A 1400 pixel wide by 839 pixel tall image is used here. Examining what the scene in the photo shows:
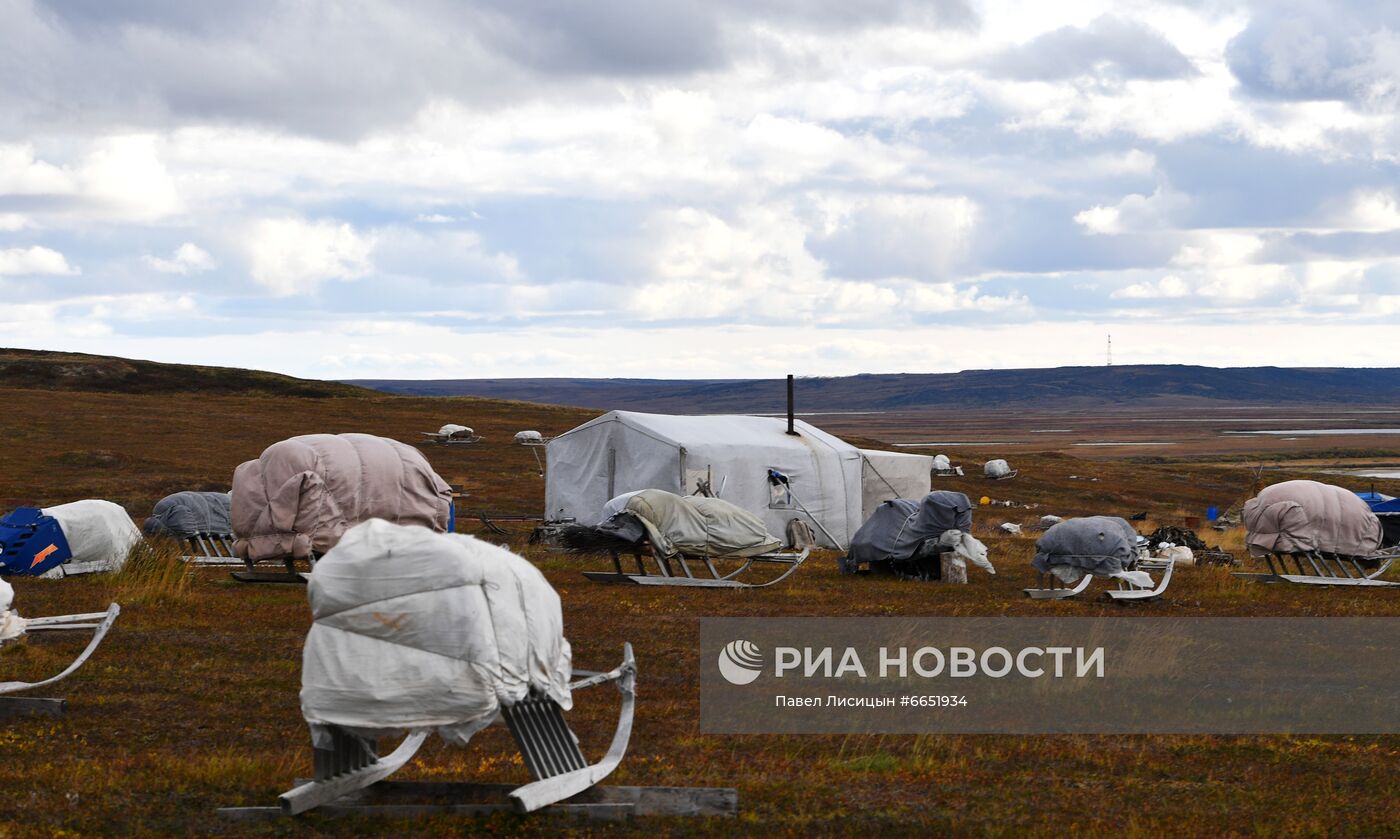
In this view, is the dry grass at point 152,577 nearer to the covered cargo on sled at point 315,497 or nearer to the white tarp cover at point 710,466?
the covered cargo on sled at point 315,497

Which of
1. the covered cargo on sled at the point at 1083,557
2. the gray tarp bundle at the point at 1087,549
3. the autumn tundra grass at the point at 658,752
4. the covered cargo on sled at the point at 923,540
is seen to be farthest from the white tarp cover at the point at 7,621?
the covered cargo on sled at the point at 923,540

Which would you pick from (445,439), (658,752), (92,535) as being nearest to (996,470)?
(445,439)

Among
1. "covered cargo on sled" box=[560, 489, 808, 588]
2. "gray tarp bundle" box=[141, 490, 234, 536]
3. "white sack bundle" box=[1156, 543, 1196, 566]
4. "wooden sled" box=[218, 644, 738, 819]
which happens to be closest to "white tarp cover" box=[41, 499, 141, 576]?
"gray tarp bundle" box=[141, 490, 234, 536]

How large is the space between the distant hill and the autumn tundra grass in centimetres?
7378

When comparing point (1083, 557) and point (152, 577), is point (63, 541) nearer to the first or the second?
point (152, 577)

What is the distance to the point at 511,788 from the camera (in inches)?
322

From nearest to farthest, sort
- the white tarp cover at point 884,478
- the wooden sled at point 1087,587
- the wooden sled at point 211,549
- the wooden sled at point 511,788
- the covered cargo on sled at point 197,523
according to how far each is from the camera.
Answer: the wooden sled at point 511,788 → the wooden sled at point 1087,587 → the wooden sled at point 211,549 → the covered cargo on sled at point 197,523 → the white tarp cover at point 884,478

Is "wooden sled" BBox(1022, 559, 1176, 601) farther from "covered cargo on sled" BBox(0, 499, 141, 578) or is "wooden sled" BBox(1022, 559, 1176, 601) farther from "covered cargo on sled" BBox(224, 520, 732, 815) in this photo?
"covered cargo on sled" BBox(224, 520, 732, 815)

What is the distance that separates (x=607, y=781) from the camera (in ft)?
29.2

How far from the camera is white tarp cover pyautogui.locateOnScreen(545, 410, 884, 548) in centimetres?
3066

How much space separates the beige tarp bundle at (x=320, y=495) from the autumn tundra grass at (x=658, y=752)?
0.83 m

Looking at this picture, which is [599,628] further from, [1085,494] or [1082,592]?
[1085,494]

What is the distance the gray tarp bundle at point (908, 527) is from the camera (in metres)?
24.0

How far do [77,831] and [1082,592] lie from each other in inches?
659
